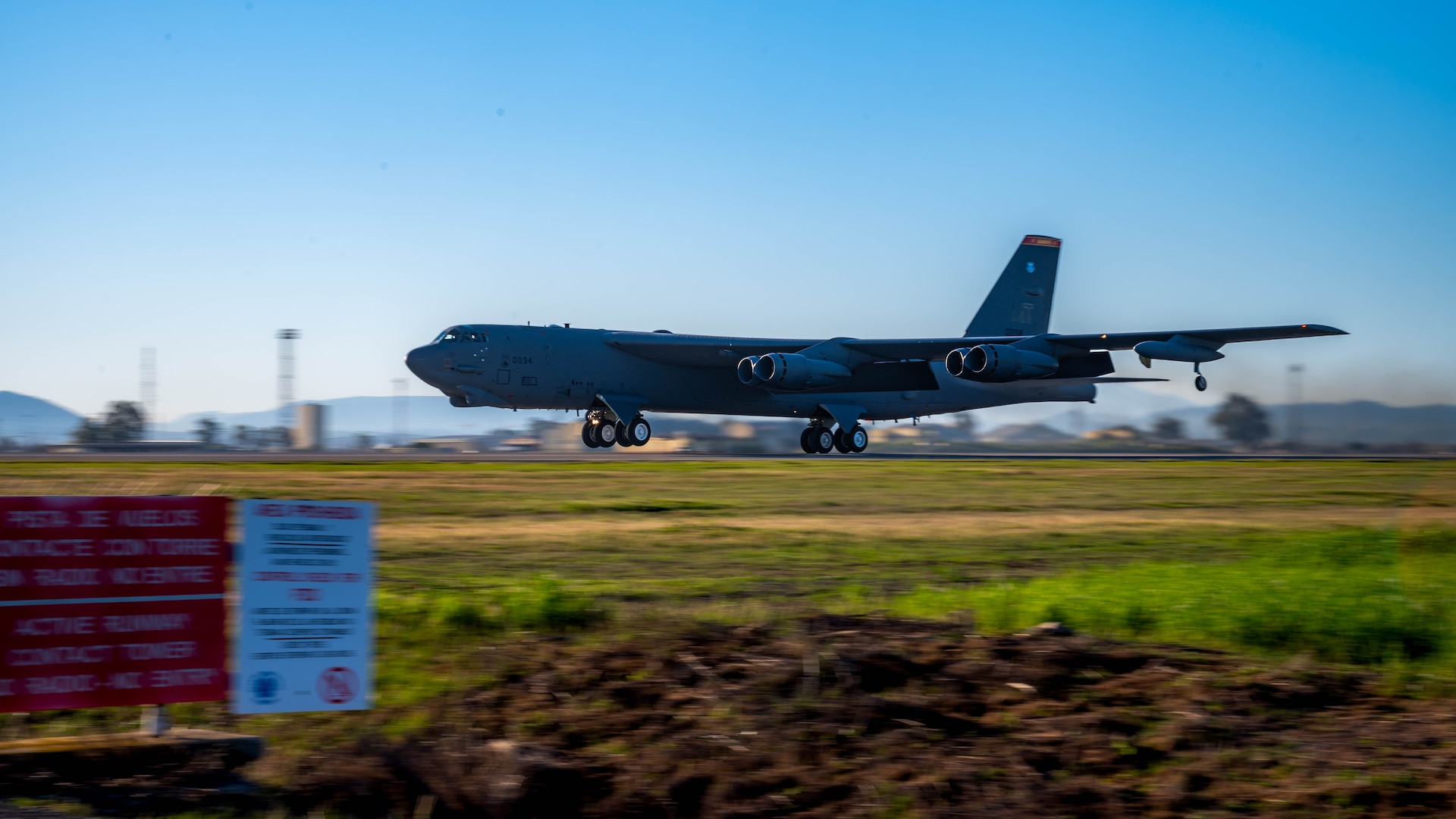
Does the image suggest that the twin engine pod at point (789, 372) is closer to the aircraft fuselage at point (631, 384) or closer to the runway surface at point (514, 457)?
the aircraft fuselage at point (631, 384)

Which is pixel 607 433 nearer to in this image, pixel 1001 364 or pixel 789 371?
pixel 789 371

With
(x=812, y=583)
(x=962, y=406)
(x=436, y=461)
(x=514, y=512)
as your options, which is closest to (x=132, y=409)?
(x=436, y=461)

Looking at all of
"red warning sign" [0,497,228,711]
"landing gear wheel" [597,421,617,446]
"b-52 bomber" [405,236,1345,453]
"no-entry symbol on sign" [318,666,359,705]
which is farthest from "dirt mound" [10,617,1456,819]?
"landing gear wheel" [597,421,617,446]

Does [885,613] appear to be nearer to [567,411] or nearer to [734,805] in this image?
[734,805]

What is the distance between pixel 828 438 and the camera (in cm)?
4147

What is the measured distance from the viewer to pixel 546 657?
7.58 metres

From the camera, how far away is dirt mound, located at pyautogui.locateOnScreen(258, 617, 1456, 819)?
5.24 meters

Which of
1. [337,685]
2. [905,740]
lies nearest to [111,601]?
[337,685]

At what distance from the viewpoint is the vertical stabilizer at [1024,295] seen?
4459cm

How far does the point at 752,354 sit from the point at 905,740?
32873 millimetres

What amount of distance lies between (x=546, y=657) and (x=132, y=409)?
2106 inches

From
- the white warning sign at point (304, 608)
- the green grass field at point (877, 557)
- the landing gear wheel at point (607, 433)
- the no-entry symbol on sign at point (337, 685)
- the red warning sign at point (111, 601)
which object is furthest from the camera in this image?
the landing gear wheel at point (607, 433)

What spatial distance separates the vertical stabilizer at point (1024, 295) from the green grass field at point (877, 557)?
21.7m

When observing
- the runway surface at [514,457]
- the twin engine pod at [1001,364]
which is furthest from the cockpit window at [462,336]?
the twin engine pod at [1001,364]
